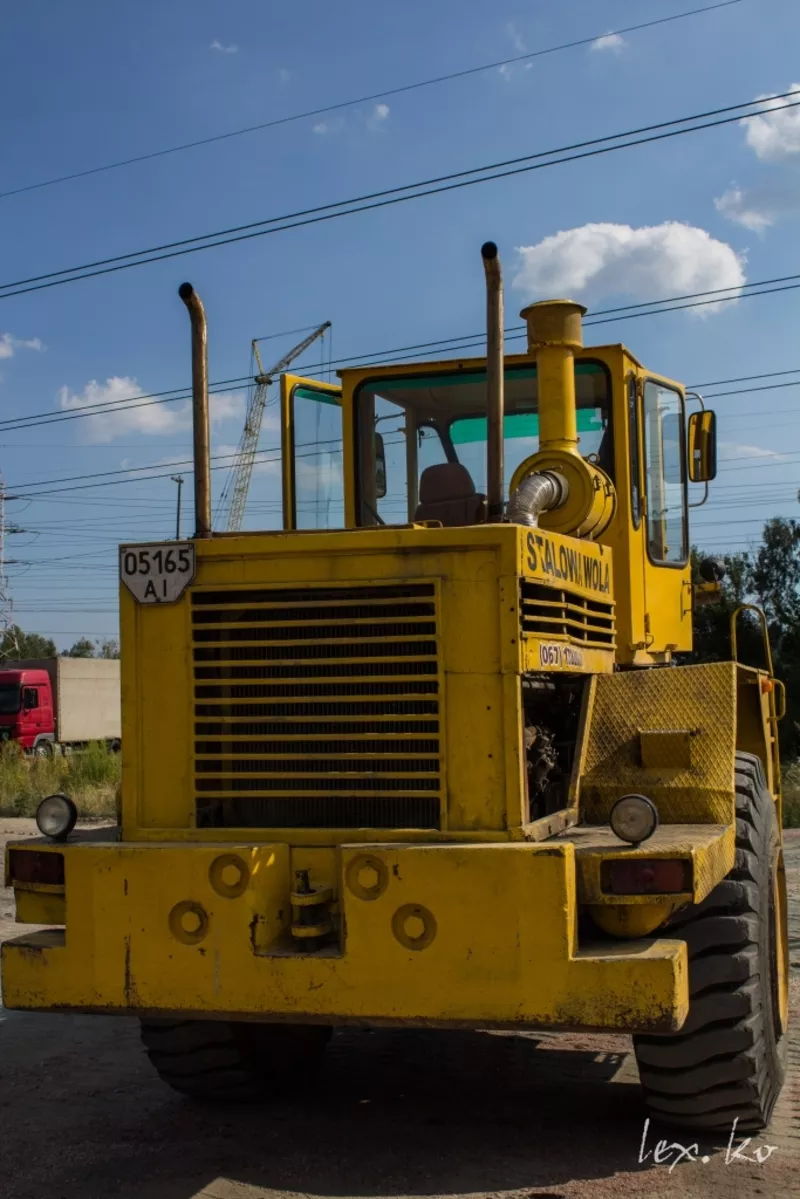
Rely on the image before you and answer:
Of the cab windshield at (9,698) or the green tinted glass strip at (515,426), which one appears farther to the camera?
the cab windshield at (9,698)

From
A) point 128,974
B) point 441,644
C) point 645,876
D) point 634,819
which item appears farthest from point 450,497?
point 128,974

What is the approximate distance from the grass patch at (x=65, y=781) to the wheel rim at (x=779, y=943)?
1282cm

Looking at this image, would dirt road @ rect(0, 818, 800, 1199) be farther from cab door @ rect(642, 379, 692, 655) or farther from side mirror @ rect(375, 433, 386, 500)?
side mirror @ rect(375, 433, 386, 500)

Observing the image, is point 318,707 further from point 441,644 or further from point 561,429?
point 561,429

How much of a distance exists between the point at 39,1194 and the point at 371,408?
3.81 meters

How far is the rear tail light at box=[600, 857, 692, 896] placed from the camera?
3.98 metres

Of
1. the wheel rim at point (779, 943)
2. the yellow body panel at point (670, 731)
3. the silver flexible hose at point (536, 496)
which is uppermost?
the silver flexible hose at point (536, 496)

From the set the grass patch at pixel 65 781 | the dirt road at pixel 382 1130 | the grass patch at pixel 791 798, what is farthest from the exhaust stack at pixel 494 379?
the grass patch at pixel 65 781

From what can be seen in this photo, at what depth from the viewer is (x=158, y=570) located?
457 centimetres

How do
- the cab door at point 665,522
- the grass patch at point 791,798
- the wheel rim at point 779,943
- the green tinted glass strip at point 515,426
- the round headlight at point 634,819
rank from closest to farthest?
the round headlight at point 634,819 < the wheel rim at point 779,943 < the green tinted glass strip at point 515,426 < the cab door at point 665,522 < the grass patch at point 791,798

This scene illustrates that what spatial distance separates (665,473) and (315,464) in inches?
67.7

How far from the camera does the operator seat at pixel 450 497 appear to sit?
5.61 m

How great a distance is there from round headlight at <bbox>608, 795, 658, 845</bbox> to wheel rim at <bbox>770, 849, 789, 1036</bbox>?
1301 mm

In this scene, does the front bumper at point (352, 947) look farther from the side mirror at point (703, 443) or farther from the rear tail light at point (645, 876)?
the side mirror at point (703, 443)
